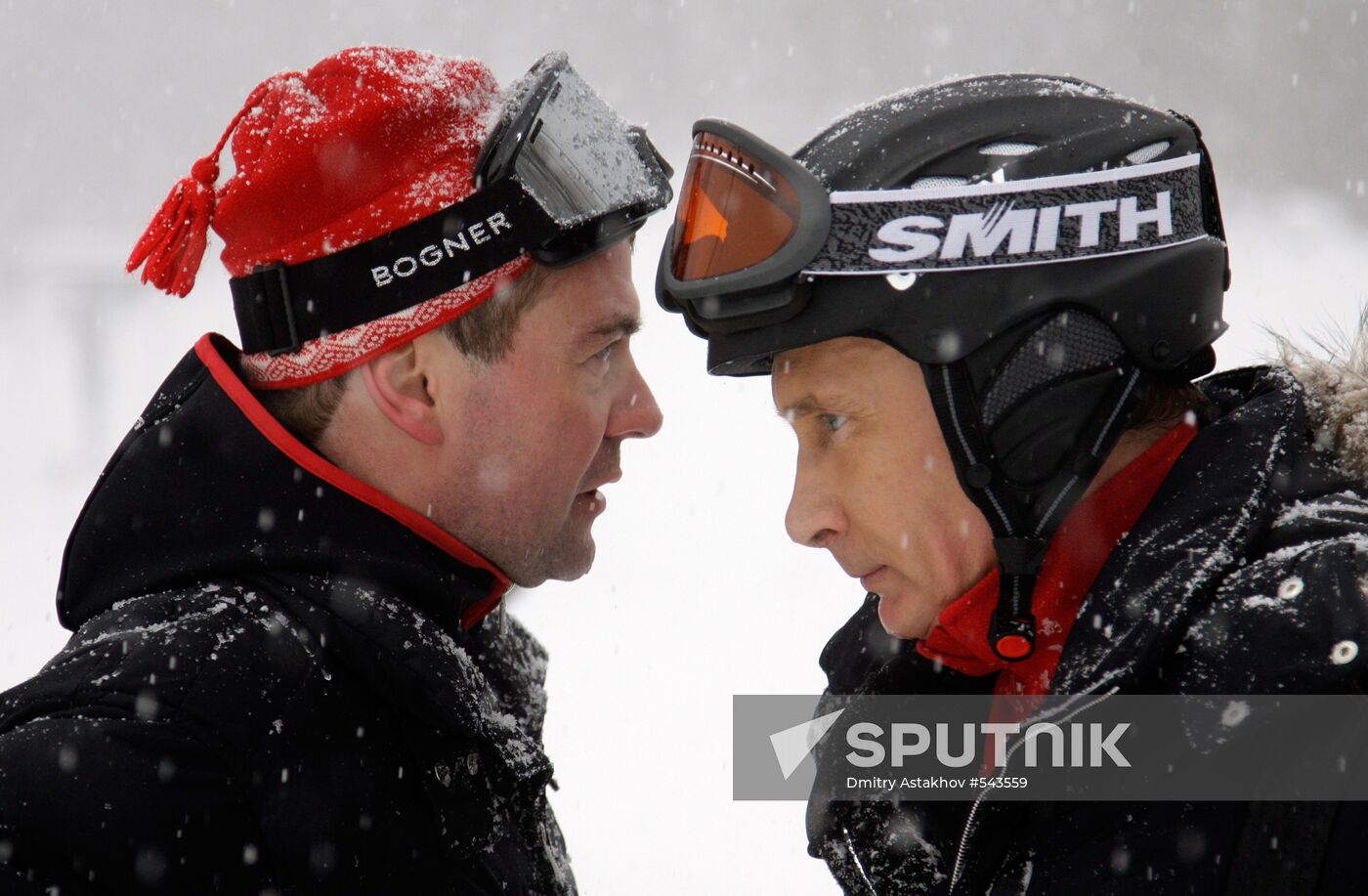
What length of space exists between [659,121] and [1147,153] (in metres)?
7.97

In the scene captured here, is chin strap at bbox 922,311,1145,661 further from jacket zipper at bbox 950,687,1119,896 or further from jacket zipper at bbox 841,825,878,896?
jacket zipper at bbox 841,825,878,896

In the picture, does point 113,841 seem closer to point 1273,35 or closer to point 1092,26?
point 1092,26

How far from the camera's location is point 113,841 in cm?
171

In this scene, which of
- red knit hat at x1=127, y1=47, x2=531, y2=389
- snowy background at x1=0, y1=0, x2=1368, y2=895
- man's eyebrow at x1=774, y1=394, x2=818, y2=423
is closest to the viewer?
man's eyebrow at x1=774, y1=394, x2=818, y2=423

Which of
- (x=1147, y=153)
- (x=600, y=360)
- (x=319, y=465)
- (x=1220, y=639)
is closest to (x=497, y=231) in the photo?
(x=600, y=360)

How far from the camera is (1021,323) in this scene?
1938mm

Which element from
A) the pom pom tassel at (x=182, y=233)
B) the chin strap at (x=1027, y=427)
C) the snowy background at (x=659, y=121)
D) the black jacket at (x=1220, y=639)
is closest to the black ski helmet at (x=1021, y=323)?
the chin strap at (x=1027, y=427)

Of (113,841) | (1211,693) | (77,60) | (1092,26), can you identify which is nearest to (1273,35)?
(1092,26)

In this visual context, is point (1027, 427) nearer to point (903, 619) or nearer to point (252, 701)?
point (903, 619)

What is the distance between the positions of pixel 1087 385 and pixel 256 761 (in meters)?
1.30

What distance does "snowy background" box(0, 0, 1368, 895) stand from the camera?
27.0 ft

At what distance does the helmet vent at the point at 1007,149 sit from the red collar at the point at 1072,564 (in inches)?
18.7

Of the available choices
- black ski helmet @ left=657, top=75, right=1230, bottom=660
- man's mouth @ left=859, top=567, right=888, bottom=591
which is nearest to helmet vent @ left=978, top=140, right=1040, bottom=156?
black ski helmet @ left=657, top=75, right=1230, bottom=660
